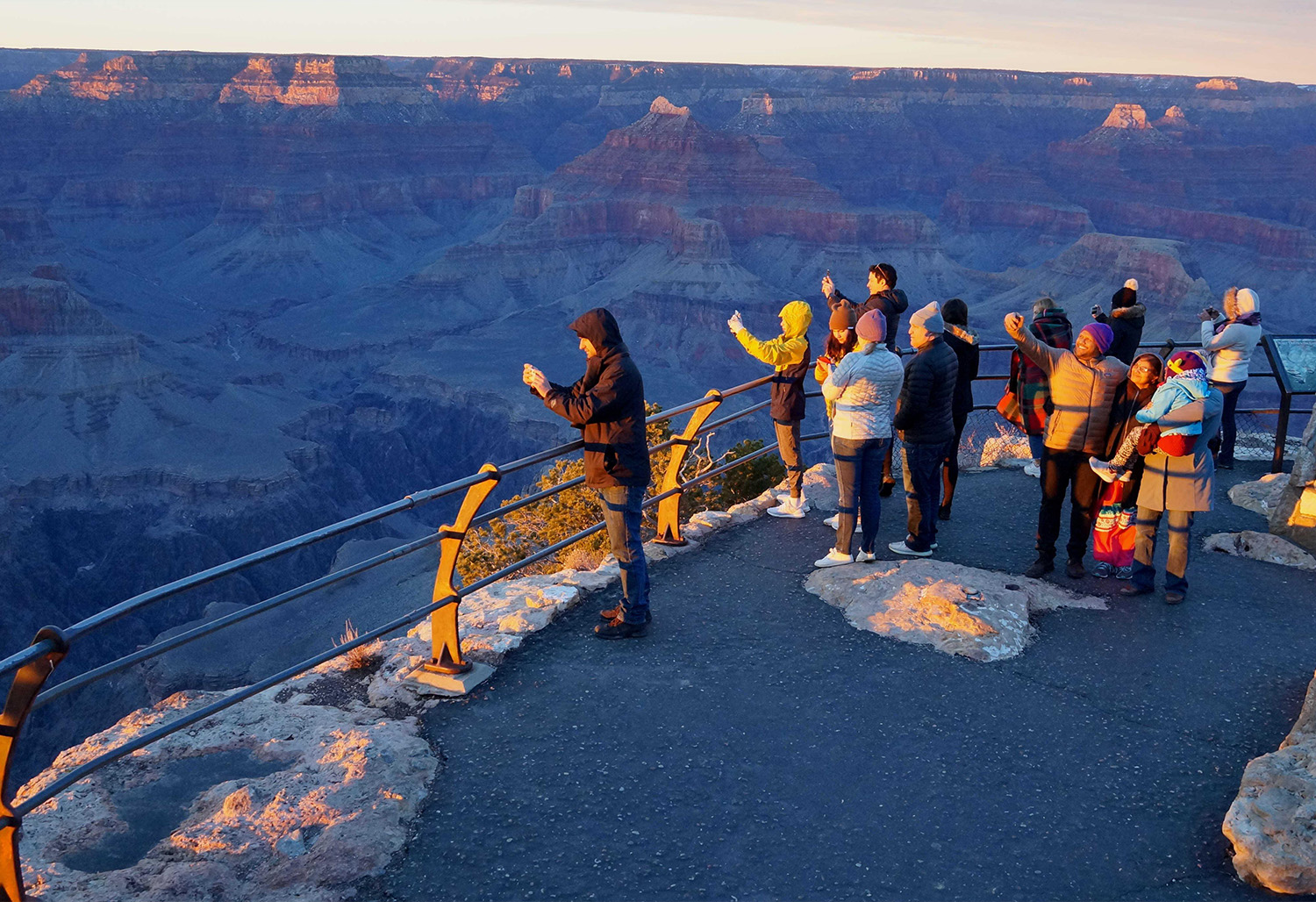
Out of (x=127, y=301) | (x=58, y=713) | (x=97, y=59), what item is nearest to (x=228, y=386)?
(x=127, y=301)

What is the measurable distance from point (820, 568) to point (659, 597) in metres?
1.21

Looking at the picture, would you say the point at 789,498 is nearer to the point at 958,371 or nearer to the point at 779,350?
the point at 779,350

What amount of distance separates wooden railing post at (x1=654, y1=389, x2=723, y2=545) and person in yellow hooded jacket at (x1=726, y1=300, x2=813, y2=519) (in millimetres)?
538

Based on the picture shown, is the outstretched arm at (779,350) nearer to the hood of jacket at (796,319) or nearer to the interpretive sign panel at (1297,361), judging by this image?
the hood of jacket at (796,319)

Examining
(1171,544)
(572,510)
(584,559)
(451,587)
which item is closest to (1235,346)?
(1171,544)

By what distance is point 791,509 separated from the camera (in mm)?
8508

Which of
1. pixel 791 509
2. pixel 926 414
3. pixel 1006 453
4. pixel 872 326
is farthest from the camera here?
pixel 1006 453

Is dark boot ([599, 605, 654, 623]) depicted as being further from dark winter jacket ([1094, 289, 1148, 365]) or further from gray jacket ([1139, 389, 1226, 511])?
dark winter jacket ([1094, 289, 1148, 365])

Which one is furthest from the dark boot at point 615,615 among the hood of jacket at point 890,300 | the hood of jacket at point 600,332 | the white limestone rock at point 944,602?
the hood of jacket at point 890,300

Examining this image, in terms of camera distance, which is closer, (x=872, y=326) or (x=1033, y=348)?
(x=872, y=326)

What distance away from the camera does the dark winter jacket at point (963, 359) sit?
26.0 ft

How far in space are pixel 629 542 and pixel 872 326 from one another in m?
2.11

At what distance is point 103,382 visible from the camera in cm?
6147

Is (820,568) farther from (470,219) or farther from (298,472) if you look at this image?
(470,219)
